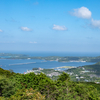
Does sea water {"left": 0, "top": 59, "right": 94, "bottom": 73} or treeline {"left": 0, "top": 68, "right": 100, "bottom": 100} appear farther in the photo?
sea water {"left": 0, "top": 59, "right": 94, "bottom": 73}

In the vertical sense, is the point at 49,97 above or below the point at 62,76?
below

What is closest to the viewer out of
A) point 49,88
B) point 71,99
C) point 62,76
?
point 71,99

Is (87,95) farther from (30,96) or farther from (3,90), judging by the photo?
(3,90)

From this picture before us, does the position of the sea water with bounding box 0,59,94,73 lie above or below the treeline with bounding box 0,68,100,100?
below

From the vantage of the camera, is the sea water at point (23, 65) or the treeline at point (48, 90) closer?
the treeline at point (48, 90)

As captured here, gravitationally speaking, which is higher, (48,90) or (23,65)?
(48,90)

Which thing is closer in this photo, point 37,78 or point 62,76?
point 37,78

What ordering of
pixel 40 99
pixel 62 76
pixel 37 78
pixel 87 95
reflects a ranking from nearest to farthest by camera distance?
pixel 40 99
pixel 87 95
pixel 37 78
pixel 62 76

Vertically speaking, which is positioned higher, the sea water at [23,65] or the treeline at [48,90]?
the treeline at [48,90]

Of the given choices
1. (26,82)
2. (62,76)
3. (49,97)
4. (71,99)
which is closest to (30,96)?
(49,97)

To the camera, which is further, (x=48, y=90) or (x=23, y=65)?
(x=23, y=65)
